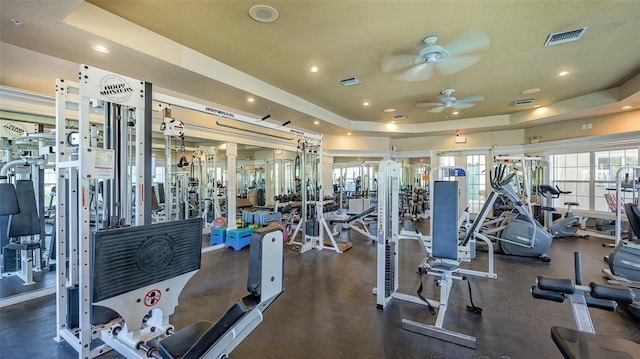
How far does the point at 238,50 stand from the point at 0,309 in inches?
161

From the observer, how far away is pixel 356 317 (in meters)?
2.80

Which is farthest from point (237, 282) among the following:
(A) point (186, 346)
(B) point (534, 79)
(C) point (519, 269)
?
(B) point (534, 79)

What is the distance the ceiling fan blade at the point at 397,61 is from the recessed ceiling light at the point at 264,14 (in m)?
1.36

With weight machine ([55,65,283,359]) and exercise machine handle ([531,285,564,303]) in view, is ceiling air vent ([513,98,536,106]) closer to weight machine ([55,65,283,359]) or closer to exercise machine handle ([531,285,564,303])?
exercise machine handle ([531,285,564,303])

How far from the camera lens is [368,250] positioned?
544 centimetres

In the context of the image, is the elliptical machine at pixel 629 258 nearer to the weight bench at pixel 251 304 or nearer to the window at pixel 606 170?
the window at pixel 606 170

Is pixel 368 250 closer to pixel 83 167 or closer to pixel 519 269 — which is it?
pixel 519 269

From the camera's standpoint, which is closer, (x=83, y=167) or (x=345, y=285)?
(x=83, y=167)

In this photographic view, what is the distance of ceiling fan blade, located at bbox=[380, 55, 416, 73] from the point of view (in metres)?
3.22

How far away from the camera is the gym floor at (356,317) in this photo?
229cm

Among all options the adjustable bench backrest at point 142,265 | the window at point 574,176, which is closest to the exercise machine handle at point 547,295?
the adjustable bench backrest at point 142,265

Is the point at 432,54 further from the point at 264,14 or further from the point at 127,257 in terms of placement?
the point at 127,257

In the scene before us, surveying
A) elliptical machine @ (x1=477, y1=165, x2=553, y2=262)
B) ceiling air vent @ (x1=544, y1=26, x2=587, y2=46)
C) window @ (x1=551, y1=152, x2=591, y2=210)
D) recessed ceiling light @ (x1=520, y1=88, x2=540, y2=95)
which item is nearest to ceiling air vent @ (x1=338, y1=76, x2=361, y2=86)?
ceiling air vent @ (x1=544, y1=26, x2=587, y2=46)

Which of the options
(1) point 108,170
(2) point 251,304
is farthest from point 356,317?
(1) point 108,170
